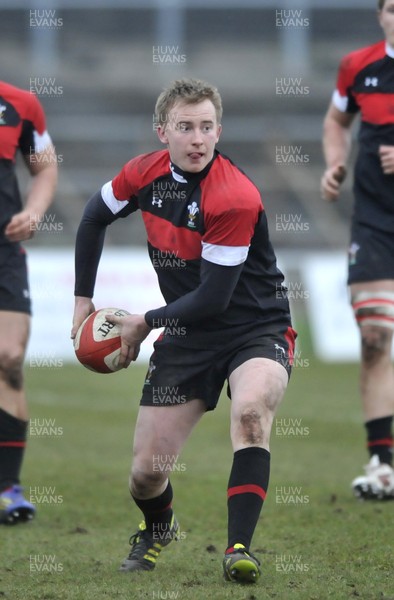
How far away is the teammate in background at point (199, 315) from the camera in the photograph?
442 cm

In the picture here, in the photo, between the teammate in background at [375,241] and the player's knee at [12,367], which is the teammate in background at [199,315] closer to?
the player's knee at [12,367]

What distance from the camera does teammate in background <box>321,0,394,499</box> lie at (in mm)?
6363

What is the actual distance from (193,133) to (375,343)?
7.57 feet

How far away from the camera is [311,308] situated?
15.3m

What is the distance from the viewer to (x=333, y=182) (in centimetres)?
652

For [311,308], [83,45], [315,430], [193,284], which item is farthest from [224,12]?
[193,284]

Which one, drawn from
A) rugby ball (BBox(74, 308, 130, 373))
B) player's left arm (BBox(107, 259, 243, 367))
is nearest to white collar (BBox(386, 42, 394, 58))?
player's left arm (BBox(107, 259, 243, 367))

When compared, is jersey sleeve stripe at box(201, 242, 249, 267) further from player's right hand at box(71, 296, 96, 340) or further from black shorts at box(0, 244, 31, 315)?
black shorts at box(0, 244, 31, 315)

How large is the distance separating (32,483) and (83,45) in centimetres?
1819

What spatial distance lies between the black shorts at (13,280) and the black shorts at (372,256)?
1.87m

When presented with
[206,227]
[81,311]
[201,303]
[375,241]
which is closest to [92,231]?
[81,311]

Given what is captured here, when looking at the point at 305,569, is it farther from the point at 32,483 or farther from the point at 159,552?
the point at 32,483

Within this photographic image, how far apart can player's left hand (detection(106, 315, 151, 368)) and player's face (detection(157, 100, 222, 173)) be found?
66 cm

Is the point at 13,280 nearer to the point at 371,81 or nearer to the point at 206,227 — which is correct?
the point at 206,227
